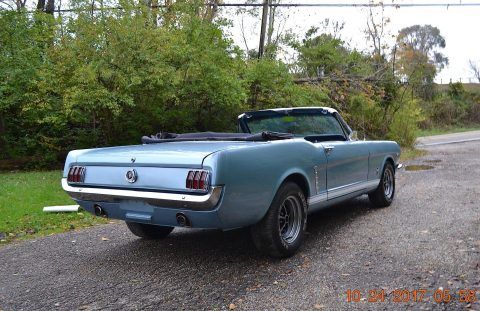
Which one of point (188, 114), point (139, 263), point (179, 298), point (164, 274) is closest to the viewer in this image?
point (179, 298)

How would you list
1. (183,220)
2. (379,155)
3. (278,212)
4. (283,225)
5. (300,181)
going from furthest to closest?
(379,155)
(300,181)
(283,225)
(278,212)
(183,220)

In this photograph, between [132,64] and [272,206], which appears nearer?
[272,206]

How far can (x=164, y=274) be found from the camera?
4223mm

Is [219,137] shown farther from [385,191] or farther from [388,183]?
[388,183]

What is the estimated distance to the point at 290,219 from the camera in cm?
465

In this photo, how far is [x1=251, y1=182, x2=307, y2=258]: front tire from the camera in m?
4.25

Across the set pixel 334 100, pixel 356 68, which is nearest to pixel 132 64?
pixel 334 100

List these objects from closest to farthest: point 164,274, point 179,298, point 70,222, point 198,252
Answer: point 179,298 < point 164,274 < point 198,252 < point 70,222

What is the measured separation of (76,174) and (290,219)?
6.96 feet

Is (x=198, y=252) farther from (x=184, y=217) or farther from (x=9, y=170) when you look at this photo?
(x=9, y=170)

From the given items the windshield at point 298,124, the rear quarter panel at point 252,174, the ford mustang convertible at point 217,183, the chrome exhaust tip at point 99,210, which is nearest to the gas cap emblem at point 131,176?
the ford mustang convertible at point 217,183

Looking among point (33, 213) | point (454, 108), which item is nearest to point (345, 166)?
point (33, 213)

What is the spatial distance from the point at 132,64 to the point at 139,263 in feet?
22.2
